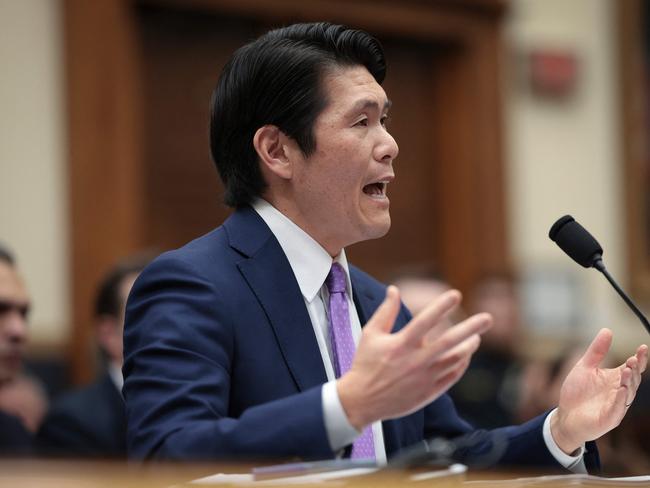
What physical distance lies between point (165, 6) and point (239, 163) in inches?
141

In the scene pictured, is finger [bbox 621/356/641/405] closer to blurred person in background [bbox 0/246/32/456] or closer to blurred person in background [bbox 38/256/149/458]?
blurred person in background [bbox 38/256/149/458]

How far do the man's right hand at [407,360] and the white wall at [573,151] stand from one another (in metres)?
5.24

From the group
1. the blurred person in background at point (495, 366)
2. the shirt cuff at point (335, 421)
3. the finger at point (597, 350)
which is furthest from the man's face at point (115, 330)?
the shirt cuff at point (335, 421)

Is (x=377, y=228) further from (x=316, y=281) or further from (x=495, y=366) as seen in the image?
(x=495, y=366)

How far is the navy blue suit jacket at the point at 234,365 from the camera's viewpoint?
1870 mm

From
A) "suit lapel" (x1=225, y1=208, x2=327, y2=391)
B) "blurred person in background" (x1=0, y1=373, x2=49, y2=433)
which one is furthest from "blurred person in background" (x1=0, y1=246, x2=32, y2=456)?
"suit lapel" (x1=225, y1=208, x2=327, y2=391)

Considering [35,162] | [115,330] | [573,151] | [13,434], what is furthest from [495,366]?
[13,434]

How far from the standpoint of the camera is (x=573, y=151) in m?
7.25

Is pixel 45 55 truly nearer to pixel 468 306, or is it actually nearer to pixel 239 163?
pixel 468 306

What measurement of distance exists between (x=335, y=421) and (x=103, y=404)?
2.26 meters

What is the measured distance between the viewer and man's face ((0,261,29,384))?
12.1 ft

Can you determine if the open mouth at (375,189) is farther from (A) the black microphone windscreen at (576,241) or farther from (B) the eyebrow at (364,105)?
(A) the black microphone windscreen at (576,241)

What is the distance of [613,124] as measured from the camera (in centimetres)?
735

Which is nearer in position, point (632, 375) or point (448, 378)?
point (448, 378)
